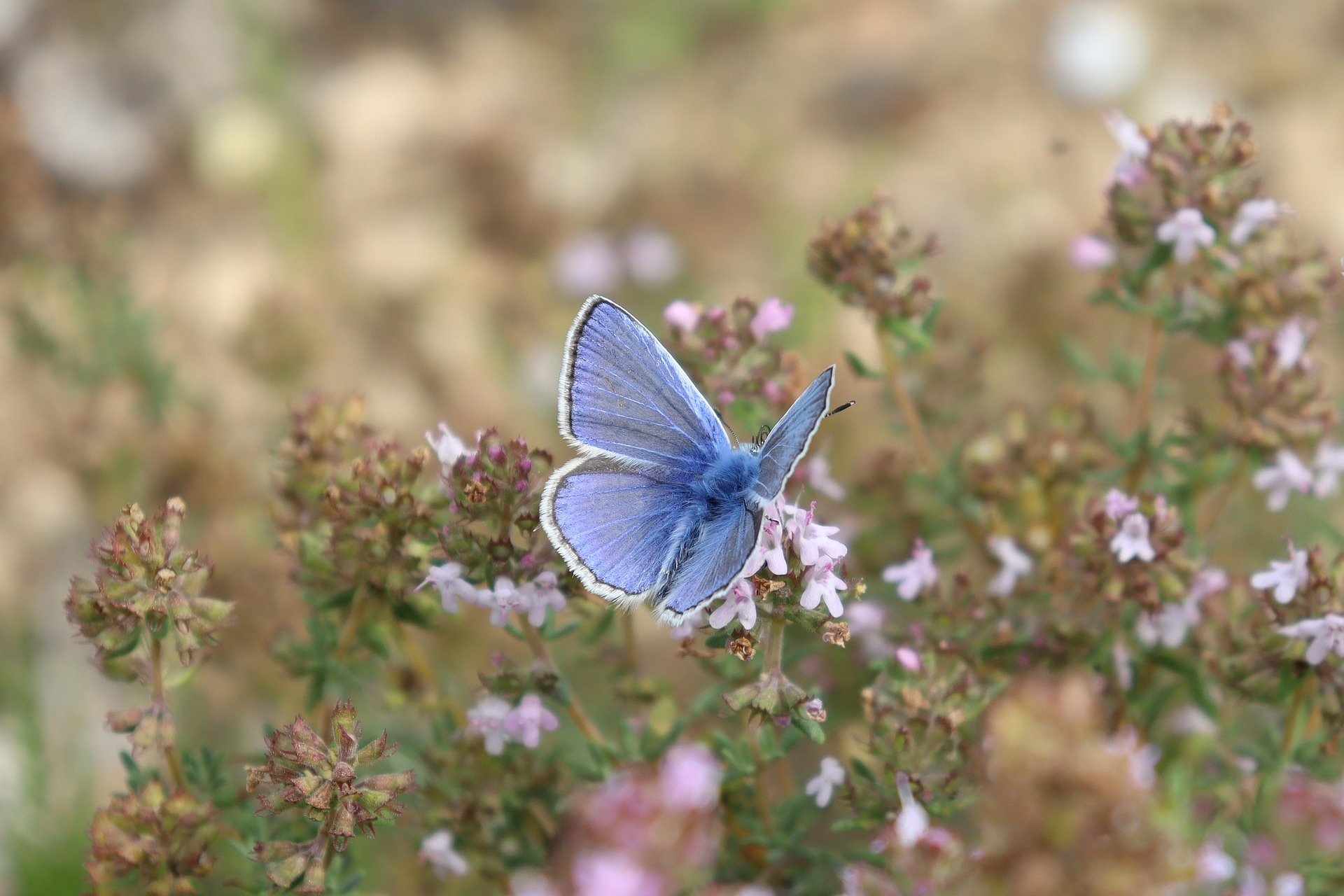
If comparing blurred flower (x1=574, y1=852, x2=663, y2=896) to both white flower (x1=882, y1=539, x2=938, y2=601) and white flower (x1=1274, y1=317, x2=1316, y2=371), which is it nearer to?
white flower (x1=882, y1=539, x2=938, y2=601)

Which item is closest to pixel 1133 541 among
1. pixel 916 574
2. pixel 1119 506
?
pixel 1119 506

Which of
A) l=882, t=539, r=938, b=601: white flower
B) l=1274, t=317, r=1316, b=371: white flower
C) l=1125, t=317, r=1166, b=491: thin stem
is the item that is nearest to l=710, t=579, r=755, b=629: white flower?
l=882, t=539, r=938, b=601: white flower

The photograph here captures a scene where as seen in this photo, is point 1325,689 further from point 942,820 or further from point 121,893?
point 121,893

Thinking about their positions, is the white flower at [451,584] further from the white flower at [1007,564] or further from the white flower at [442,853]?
the white flower at [1007,564]

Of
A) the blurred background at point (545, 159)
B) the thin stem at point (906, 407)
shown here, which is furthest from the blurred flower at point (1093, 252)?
the blurred background at point (545, 159)

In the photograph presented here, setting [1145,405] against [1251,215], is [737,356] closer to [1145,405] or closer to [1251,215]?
[1145,405]

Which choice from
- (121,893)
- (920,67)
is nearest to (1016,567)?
(121,893)
